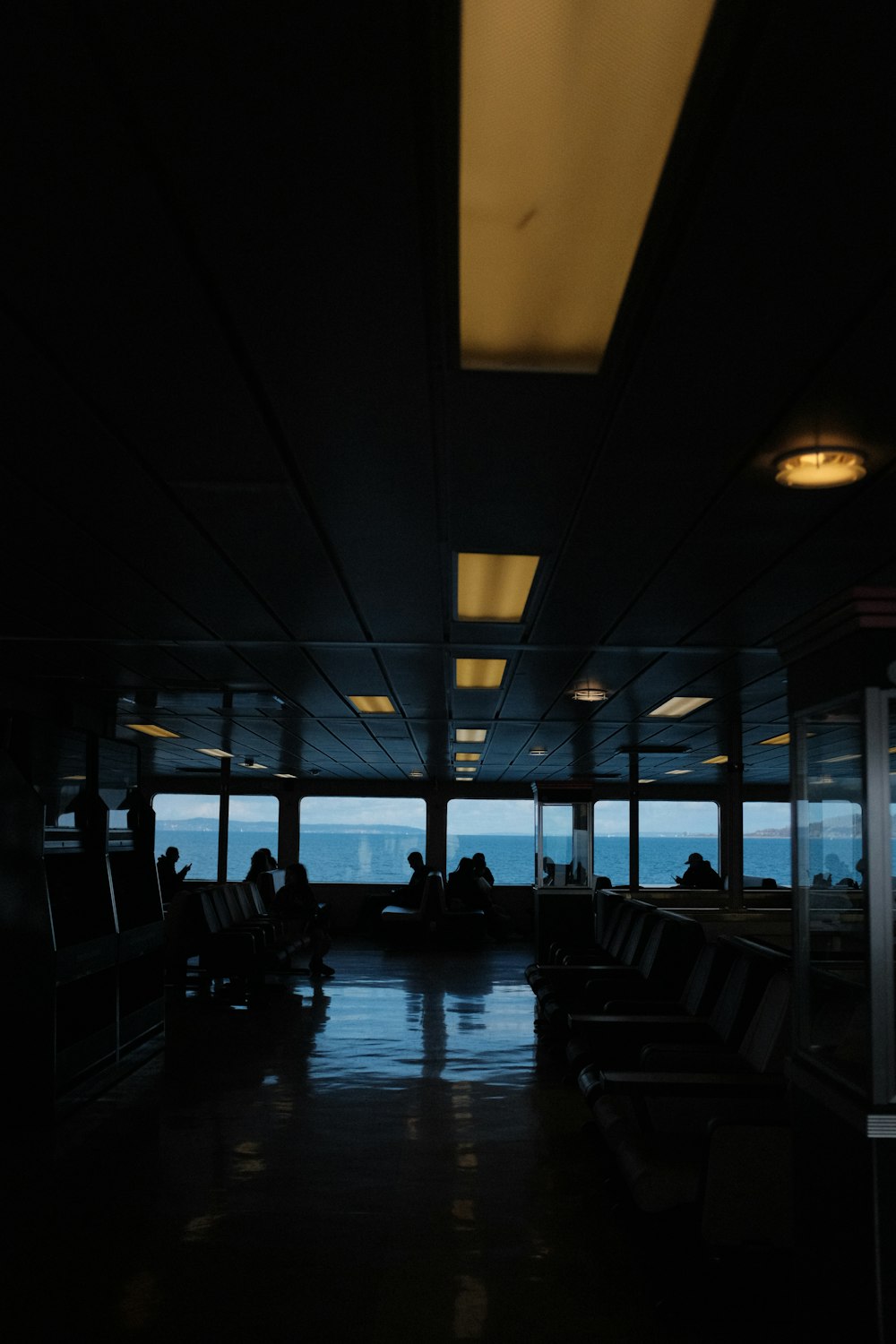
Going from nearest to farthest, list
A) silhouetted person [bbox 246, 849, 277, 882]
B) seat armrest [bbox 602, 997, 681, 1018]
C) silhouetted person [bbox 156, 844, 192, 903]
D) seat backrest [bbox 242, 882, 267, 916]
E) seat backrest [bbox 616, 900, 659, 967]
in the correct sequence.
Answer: seat armrest [bbox 602, 997, 681, 1018] < seat backrest [bbox 616, 900, 659, 967] < seat backrest [bbox 242, 882, 267, 916] < silhouetted person [bbox 156, 844, 192, 903] < silhouetted person [bbox 246, 849, 277, 882]

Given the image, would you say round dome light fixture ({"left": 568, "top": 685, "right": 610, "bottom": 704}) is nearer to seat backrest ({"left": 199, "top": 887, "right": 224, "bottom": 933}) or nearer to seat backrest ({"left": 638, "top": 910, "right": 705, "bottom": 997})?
seat backrest ({"left": 638, "top": 910, "right": 705, "bottom": 997})

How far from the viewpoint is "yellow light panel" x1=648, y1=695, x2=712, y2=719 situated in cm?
923

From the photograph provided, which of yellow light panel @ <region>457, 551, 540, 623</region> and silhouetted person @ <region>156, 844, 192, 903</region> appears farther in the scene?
silhouetted person @ <region>156, 844, 192, 903</region>

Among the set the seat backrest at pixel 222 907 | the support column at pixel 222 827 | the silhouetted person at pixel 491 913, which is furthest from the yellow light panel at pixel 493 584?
the silhouetted person at pixel 491 913

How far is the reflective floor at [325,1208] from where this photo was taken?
358 centimetres

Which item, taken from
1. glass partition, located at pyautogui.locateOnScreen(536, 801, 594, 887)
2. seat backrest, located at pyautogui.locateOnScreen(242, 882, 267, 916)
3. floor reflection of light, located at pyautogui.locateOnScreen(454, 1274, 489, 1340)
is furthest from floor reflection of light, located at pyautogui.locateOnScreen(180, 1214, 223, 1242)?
glass partition, located at pyautogui.locateOnScreen(536, 801, 594, 887)

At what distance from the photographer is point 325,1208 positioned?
4.60m

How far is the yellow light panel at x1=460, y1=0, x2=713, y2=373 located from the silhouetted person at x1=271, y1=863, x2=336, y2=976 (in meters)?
10.9

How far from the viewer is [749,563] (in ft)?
16.1

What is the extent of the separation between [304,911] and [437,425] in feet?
38.6

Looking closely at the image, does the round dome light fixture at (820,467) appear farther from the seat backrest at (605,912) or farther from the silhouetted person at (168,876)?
the silhouetted person at (168,876)

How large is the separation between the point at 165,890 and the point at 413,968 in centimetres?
395

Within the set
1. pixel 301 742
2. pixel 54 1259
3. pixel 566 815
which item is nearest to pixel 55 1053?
pixel 54 1259

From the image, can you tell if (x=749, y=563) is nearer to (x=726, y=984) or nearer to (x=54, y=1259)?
(x=726, y=984)
